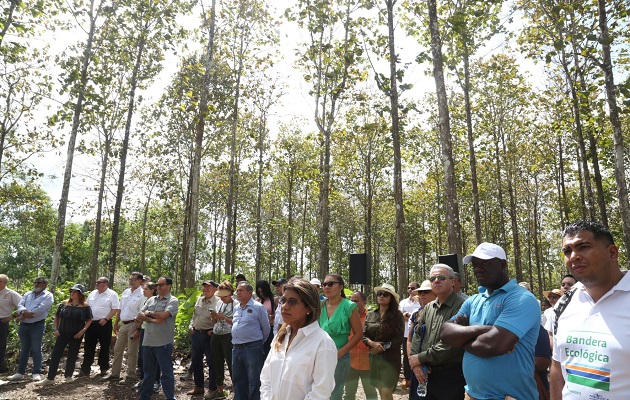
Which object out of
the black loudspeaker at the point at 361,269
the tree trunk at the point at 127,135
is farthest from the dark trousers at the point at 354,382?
the tree trunk at the point at 127,135

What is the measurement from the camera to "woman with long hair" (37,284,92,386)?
8664mm

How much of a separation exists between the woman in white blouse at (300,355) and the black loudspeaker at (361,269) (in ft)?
20.1

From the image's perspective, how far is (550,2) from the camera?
33.5 feet

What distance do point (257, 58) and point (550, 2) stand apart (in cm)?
1064

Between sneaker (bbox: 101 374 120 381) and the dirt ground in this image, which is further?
sneaker (bbox: 101 374 120 381)

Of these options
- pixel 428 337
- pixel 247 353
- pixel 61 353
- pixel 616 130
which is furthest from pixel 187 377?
pixel 616 130

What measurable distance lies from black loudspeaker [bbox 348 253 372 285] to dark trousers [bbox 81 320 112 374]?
5427 millimetres

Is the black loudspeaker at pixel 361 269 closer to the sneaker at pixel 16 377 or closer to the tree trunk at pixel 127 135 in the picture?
the sneaker at pixel 16 377

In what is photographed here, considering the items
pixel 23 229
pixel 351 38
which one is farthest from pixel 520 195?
pixel 23 229

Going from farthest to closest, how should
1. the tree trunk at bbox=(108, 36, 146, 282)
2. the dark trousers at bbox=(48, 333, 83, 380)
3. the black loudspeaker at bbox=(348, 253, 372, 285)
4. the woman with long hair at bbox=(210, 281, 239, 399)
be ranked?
the tree trunk at bbox=(108, 36, 146, 282), the black loudspeaker at bbox=(348, 253, 372, 285), the dark trousers at bbox=(48, 333, 83, 380), the woman with long hair at bbox=(210, 281, 239, 399)

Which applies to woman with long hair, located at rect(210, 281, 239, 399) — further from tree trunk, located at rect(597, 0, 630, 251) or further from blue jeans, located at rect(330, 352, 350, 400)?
tree trunk, located at rect(597, 0, 630, 251)

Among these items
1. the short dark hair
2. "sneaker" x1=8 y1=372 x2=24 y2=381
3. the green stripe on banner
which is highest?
the short dark hair

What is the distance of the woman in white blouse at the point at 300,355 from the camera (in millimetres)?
2737

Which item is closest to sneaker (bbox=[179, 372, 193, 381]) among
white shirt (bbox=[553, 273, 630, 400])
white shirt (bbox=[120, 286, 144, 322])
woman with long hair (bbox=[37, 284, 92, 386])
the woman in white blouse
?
white shirt (bbox=[120, 286, 144, 322])
